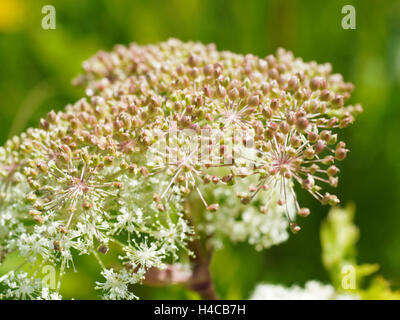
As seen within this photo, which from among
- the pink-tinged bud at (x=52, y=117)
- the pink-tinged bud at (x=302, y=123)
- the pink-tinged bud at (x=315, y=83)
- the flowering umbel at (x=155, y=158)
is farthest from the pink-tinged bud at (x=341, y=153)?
the pink-tinged bud at (x=52, y=117)

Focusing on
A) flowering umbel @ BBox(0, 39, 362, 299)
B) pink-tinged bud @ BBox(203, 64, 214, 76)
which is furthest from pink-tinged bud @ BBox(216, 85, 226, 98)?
pink-tinged bud @ BBox(203, 64, 214, 76)

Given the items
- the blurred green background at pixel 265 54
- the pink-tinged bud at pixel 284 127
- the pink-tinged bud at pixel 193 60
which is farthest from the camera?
the blurred green background at pixel 265 54

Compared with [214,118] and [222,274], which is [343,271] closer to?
[222,274]

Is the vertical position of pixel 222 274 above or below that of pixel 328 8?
below

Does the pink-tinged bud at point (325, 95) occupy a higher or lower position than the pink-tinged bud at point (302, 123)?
higher

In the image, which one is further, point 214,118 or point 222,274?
point 222,274

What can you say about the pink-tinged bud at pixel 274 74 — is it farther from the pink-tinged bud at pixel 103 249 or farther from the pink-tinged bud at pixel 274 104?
the pink-tinged bud at pixel 103 249
